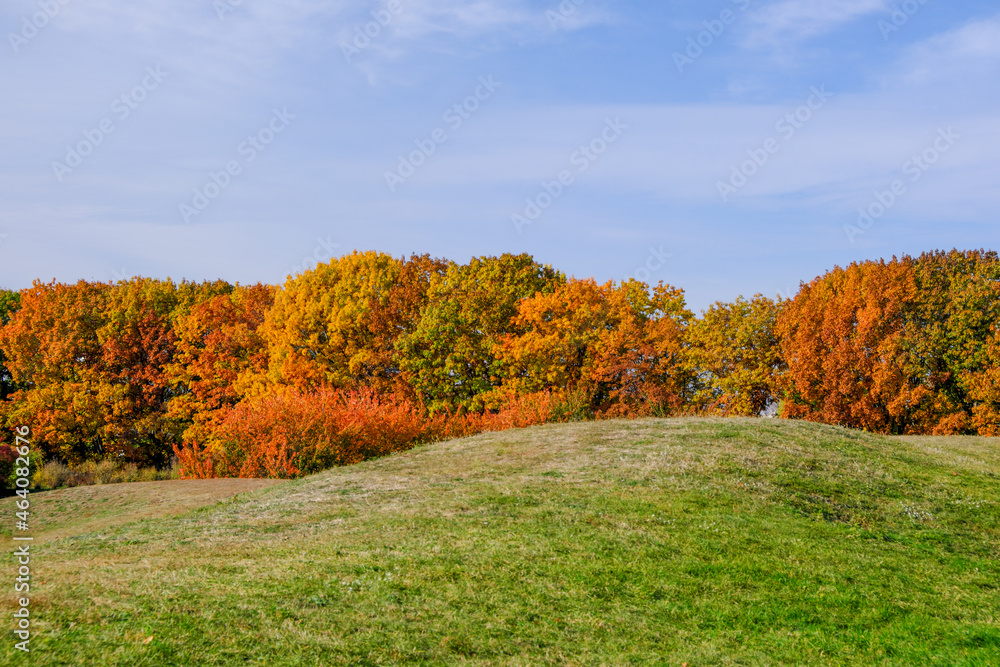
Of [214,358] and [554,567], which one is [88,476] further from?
[554,567]

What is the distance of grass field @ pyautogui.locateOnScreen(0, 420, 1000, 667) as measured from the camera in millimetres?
10430

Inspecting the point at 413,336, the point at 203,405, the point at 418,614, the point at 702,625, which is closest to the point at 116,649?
the point at 418,614

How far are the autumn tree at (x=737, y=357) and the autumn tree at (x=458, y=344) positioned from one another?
12.2 metres

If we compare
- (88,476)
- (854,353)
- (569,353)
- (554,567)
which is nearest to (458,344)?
(569,353)

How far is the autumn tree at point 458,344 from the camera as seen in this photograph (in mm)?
44781

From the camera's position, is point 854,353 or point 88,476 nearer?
point 88,476

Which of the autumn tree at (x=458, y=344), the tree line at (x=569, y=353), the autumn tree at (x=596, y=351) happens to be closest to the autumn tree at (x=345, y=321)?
the tree line at (x=569, y=353)

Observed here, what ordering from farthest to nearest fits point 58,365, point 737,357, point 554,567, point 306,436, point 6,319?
1. point 6,319
2. point 58,365
3. point 737,357
4. point 306,436
5. point 554,567

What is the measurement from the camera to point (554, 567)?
1381cm

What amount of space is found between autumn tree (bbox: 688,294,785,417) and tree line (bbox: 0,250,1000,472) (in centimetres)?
12

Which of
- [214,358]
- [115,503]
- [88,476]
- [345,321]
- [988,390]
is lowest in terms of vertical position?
[88,476]

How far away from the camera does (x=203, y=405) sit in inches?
2034

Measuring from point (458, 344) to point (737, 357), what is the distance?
18059 millimetres

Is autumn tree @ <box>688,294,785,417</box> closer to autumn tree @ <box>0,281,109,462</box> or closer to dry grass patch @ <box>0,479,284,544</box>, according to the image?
dry grass patch @ <box>0,479,284,544</box>
